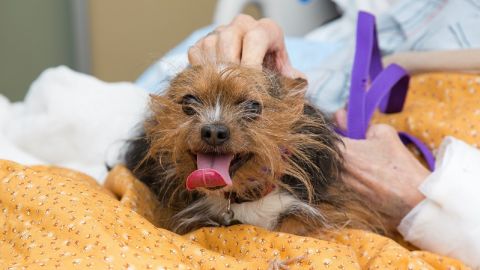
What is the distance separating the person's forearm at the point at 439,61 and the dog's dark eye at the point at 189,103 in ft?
2.76

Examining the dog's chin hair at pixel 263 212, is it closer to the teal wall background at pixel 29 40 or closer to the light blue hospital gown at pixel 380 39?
the light blue hospital gown at pixel 380 39

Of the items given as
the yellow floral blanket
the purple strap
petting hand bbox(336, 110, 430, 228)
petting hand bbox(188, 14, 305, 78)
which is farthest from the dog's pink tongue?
the purple strap

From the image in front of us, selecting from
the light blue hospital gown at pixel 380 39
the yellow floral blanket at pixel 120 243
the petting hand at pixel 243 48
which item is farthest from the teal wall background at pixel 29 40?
the yellow floral blanket at pixel 120 243

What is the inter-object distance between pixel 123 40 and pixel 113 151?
1933 mm

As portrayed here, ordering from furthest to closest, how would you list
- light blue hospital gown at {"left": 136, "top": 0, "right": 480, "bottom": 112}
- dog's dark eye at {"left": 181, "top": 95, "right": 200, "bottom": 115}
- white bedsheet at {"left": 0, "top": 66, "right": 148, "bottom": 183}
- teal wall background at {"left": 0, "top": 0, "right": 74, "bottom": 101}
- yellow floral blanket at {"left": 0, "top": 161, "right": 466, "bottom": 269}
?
teal wall background at {"left": 0, "top": 0, "right": 74, "bottom": 101} → white bedsheet at {"left": 0, "top": 66, "right": 148, "bottom": 183} → light blue hospital gown at {"left": 136, "top": 0, "right": 480, "bottom": 112} → dog's dark eye at {"left": 181, "top": 95, "right": 200, "bottom": 115} → yellow floral blanket at {"left": 0, "top": 161, "right": 466, "bottom": 269}

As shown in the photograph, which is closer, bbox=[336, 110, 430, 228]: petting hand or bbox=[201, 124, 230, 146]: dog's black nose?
Result: bbox=[201, 124, 230, 146]: dog's black nose

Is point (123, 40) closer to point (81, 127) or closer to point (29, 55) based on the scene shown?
point (29, 55)

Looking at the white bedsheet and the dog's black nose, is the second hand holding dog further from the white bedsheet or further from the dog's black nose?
the white bedsheet

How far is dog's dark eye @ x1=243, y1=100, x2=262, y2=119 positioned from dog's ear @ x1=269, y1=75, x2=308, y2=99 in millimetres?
57

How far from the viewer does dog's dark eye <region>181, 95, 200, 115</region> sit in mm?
1229

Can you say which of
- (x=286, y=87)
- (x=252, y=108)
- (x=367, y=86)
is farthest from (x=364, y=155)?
(x=252, y=108)

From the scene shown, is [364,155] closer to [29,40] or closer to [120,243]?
[120,243]

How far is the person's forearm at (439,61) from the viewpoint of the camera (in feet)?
5.68

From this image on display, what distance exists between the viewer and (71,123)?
2.02m
